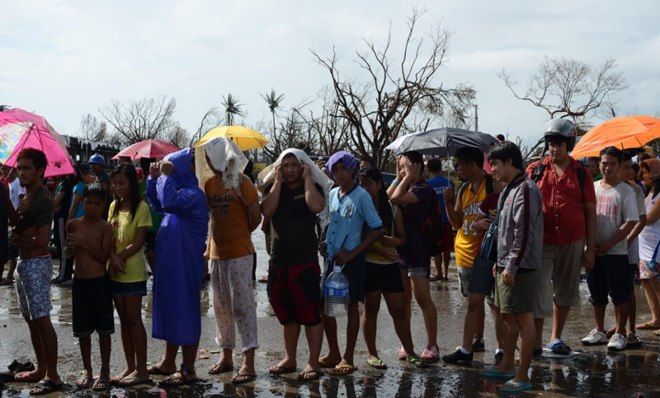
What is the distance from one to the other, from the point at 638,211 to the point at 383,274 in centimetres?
247

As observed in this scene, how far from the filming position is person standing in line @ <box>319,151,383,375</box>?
20.0ft

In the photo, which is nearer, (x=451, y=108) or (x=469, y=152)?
(x=469, y=152)

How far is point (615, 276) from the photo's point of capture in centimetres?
704

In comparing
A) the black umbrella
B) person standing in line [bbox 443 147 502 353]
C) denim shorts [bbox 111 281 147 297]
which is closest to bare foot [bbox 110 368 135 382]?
denim shorts [bbox 111 281 147 297]

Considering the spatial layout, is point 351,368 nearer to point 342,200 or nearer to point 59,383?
point 342,200

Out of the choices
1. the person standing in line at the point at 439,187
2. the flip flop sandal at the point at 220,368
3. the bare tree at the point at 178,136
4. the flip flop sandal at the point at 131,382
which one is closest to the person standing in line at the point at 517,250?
the flip flop sandal at the point at 220,368

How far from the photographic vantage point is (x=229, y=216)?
6.00 m

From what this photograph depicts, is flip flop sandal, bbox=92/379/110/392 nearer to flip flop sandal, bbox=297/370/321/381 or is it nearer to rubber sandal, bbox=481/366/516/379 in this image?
flip flop sandal, bbox=297/370/321/381

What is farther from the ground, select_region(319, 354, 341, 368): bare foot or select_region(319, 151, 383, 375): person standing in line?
select_region(319, 151, 383, 375): person standing in line

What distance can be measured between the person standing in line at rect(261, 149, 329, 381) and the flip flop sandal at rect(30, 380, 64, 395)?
1673 millimetres

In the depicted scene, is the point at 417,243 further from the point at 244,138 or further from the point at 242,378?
the point at 244,138

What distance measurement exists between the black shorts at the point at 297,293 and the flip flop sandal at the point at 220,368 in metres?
0.62

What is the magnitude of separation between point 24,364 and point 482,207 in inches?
154

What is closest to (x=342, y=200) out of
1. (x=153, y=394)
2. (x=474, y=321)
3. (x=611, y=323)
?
(x=474, y=321)
